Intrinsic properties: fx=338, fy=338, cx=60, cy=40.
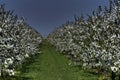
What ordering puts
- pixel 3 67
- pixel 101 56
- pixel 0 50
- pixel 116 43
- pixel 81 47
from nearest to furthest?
pixel 3 67 < pixel 0 50 < pixel 116 43 < pixel 101 56 < pixel 81 47

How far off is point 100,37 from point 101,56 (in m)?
2.61

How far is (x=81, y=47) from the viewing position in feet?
157

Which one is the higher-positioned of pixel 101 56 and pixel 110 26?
pixel 110 26

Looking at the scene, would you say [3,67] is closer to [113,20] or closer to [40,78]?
[113,20]

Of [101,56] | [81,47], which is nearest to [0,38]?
[101,56]

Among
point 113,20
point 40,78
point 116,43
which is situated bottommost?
point 40,78

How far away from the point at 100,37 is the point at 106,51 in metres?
3.67

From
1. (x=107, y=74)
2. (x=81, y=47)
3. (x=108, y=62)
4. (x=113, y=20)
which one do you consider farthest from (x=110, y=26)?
(x=81, y=47)

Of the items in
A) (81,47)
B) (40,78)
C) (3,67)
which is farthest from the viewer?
(81,47)

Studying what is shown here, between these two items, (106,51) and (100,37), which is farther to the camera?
(100,37)

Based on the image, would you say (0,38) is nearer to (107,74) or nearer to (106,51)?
(106,51)

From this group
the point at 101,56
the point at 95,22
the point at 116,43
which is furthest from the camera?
the point at 95,22

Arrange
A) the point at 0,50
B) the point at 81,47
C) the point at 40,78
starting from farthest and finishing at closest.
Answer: the point at 81,47
the point at 40,78
the point at 0,50

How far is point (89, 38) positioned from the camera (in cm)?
4191
